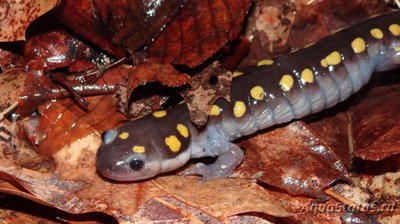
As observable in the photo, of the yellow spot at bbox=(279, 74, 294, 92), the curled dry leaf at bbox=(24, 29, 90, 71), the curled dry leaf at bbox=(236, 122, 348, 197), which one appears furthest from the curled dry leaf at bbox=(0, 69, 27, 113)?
the yellow spot at bbox=(279, 74, 294, 92)

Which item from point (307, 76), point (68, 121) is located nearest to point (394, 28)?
point (307, 76)

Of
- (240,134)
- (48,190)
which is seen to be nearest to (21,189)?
(48,190)

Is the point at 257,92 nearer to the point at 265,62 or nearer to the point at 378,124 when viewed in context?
the point at 265,62

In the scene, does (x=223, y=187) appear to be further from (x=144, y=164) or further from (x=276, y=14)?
(x=276, y=14)

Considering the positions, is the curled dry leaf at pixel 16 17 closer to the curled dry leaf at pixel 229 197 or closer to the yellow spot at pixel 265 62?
the curled dry leaf at pixel 229 197

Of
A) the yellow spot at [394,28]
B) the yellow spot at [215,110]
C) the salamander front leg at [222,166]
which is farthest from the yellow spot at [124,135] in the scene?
the yellow spot at [394,28]

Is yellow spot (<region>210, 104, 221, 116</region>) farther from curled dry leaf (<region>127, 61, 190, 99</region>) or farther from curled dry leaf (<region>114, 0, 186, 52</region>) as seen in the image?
curled dry leaf (<region>114, 0, 186, 52</region>)
